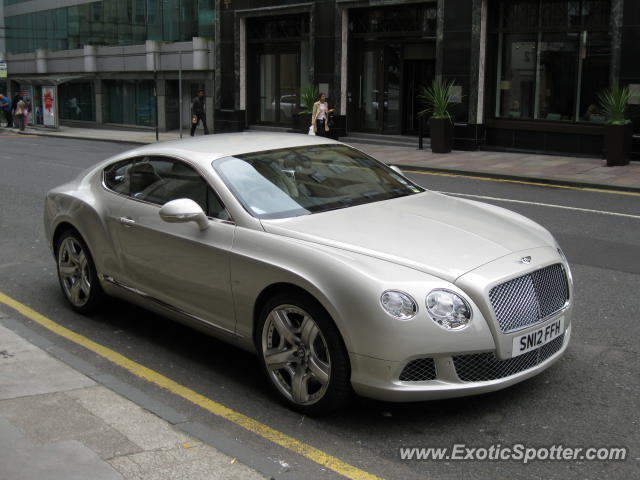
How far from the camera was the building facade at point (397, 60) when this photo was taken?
2080 cm

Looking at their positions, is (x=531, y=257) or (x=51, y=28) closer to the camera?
(x=531, y=257)

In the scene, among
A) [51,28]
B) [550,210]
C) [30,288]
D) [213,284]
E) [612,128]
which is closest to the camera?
[213,284]

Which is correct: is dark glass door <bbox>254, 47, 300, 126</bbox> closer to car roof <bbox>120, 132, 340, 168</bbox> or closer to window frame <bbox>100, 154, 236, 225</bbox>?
window frame <bbox>100, 154, 236, 225</bbox>

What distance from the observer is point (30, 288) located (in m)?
7.94

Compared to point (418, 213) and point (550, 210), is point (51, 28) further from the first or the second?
point (418, 213)

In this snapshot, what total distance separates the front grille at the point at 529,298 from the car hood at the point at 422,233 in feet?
0.66

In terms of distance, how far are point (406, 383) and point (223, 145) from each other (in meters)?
2.52

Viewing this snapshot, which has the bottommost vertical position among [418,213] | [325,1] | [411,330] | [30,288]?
[30,288]

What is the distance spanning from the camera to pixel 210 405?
4.98 meters

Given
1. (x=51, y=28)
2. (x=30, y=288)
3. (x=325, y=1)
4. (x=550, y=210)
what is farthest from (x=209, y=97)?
(x=30, y=288)

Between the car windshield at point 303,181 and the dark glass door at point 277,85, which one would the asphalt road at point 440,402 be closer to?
the car windshield at point 303,181

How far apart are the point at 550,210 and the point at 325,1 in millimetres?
16467

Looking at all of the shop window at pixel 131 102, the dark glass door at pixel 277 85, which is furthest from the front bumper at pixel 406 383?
the shop window at pixel 131 102

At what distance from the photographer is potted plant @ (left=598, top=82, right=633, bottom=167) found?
1827 cm
